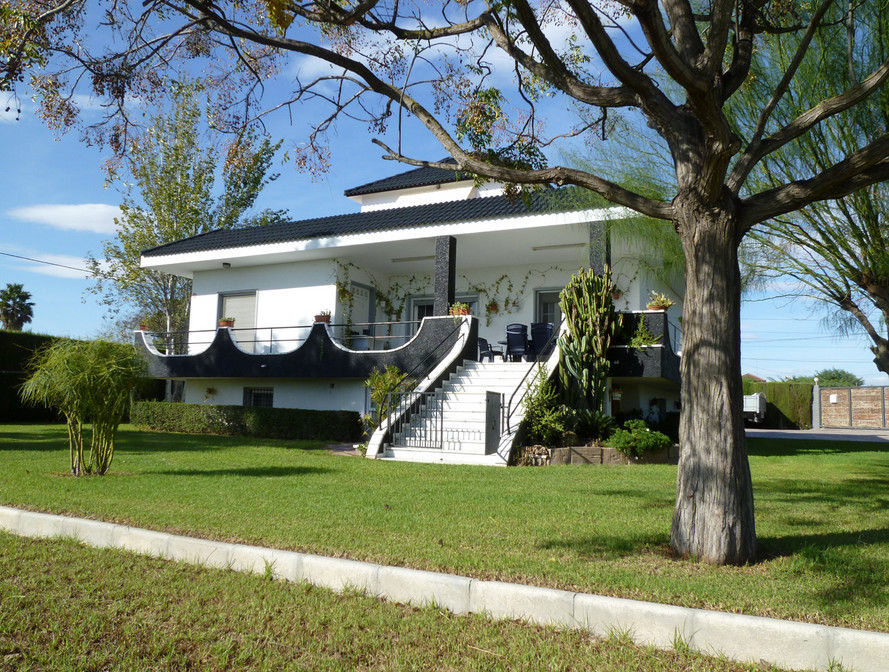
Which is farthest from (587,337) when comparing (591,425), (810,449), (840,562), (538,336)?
(840,562)

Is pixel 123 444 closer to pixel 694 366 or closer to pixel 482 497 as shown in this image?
pixel 482 497

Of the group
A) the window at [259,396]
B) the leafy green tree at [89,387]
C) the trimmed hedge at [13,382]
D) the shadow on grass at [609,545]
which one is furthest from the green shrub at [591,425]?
the trimmed hedge at [13,382]

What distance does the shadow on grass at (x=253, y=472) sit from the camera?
9383 millimetres

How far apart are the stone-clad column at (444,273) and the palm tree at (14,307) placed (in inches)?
1166

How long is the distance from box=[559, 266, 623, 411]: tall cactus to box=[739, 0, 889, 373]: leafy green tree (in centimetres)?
467

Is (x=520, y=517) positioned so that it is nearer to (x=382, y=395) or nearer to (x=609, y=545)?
(x=609, y=545)

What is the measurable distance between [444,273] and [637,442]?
7.27 meters

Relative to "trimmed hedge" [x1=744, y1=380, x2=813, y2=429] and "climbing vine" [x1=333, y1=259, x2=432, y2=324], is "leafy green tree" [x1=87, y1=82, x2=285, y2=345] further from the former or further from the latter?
"trimmed hedge" [x1=744, y1=380, x2=813, y2=429]

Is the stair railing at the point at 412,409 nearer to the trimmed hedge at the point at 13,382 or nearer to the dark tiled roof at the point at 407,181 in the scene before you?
the dark tiled roof at the point at 407,181

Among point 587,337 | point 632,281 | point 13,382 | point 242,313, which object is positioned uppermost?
point 632,281

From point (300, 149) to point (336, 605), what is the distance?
637 cm

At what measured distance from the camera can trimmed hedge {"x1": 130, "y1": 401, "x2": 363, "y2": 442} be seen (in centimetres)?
1669

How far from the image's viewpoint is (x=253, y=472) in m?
9.75

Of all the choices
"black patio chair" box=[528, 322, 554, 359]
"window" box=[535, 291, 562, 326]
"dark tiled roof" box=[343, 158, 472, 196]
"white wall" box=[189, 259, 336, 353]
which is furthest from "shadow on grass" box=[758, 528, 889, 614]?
"dark tiled roof" box=[343, 158, 472, 196]
